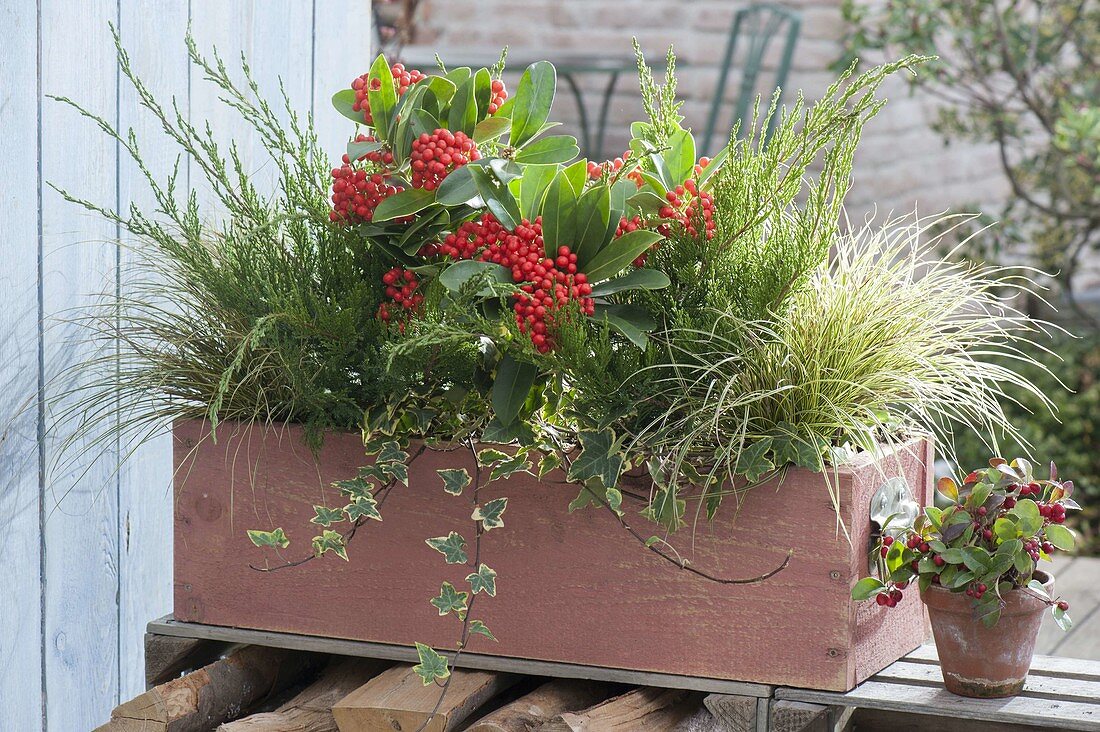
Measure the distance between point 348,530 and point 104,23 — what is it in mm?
664

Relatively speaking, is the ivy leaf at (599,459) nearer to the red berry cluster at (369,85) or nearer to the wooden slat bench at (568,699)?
the wooden slat bench at (568,699)

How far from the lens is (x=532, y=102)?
Answer: 1.11m

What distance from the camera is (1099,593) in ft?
9.34

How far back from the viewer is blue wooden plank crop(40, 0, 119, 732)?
1.31 m

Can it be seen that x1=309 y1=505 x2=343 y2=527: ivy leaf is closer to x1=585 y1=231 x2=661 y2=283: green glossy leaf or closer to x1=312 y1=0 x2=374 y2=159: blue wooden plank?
x1=585 y1=231 x2=661 y2=283: green glossy leaf

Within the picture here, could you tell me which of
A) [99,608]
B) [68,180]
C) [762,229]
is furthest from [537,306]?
[99,608]

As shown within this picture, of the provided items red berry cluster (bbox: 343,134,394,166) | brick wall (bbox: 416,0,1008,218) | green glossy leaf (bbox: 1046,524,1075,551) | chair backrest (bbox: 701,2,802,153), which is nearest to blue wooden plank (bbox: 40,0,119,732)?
red berry cluster (bbox: 343,134,394,166)

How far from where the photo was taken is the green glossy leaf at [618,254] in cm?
101

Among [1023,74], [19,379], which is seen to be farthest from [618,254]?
[1023,74]

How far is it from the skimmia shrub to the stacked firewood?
7 centimetres

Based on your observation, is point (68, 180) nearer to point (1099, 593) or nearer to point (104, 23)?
point (104, 23)

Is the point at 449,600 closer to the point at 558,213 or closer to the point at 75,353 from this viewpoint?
the point at 558,213

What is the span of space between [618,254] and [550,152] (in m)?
0.14

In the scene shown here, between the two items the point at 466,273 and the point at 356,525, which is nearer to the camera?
the point at 466,273
